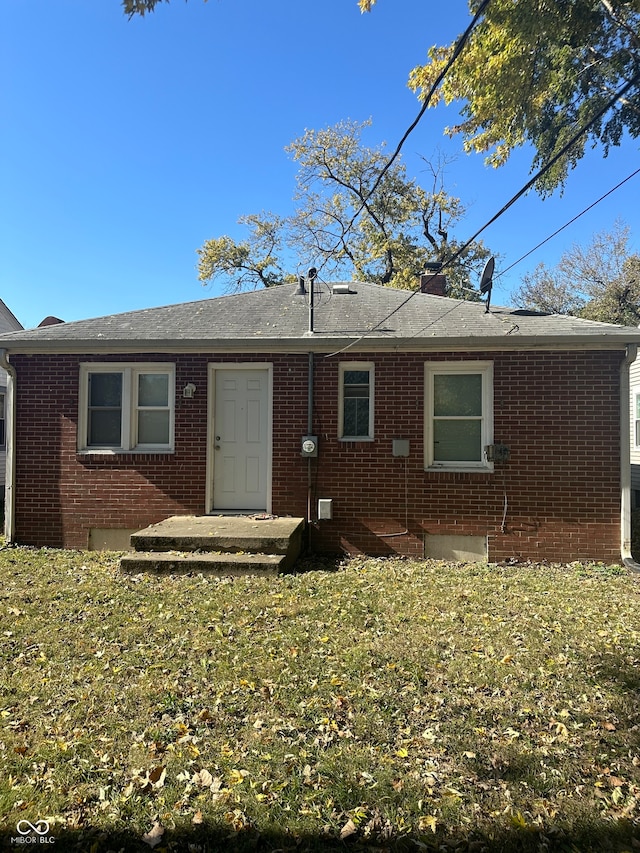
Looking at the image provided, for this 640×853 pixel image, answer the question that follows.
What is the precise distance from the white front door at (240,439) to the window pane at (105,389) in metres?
1.53

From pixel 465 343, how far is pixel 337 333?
6.06 ft

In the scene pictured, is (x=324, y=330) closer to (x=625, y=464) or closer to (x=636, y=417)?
(x=625, y=464)

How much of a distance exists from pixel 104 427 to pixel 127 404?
0.55m

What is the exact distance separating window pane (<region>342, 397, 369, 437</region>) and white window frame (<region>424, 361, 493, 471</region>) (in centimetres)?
86

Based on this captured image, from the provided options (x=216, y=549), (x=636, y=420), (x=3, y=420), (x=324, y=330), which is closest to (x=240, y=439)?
(x=216, y=549)

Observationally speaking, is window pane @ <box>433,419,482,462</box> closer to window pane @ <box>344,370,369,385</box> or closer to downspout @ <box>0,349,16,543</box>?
window pane @ <box>344,370,369,385</box>

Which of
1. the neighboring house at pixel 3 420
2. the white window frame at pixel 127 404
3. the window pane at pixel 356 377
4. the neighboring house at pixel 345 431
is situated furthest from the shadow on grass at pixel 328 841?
the neighboring house at pixel 3 420

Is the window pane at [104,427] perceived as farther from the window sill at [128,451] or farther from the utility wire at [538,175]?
the utility wire at [538,175]

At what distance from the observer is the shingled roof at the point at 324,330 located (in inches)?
261

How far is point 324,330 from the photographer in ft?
23.9

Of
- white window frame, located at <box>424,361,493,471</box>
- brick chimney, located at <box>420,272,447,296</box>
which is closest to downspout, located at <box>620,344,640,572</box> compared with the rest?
white window frame, located at <box>424,361,493,471</box>

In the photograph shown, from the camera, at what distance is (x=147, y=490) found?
7129mm

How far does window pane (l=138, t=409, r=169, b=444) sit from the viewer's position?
7.30 meters

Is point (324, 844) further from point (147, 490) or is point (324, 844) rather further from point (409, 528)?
point (147, 490)
